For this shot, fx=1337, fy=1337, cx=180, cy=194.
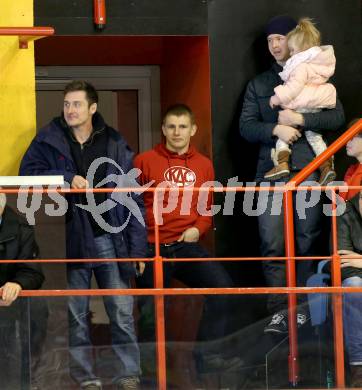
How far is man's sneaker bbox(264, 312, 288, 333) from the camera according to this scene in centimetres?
834

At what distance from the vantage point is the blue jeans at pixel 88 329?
8.09 m

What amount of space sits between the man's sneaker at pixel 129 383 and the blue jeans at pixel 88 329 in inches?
1.0

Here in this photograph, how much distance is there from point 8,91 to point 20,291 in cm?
186

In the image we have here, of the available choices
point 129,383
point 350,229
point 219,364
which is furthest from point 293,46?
point 129,383

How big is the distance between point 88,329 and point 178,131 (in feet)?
5.35

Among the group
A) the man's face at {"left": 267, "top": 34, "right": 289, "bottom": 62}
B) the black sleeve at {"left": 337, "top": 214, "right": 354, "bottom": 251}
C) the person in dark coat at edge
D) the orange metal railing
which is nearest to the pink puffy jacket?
the man's face at {"left": 267, "top": 34, "right": 289, "bottom": 62}

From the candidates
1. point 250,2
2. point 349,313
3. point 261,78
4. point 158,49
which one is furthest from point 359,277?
point 158,49

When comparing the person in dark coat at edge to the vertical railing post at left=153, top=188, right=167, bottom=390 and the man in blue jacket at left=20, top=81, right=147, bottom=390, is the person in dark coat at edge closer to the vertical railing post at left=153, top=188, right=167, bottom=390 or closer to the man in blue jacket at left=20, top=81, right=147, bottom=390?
the man in blue jacket at left=20, top=81, right=147, bottom=390

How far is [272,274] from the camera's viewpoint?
870 cm

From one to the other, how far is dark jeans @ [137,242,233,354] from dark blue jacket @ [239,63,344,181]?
900 millimetres

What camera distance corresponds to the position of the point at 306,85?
9047 millimetres

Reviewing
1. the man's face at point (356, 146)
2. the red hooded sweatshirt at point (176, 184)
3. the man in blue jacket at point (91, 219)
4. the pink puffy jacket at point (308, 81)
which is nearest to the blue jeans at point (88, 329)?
the man in blue jacket at point (91, 219)

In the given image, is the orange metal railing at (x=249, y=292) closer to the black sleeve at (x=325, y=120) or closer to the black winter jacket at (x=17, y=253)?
the black winter jacket at (x=17, y=253)

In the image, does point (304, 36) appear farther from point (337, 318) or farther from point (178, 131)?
point (337, 318)
